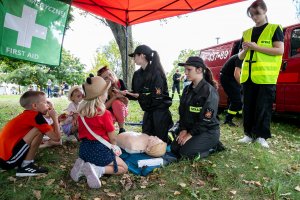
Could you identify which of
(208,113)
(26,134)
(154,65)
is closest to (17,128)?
(26,134)

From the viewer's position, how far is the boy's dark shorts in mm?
3107

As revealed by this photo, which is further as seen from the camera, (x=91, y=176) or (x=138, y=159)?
(x=138, y=159)

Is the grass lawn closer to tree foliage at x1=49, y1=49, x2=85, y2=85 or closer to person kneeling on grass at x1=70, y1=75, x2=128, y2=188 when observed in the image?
person kneeling on grass at x1=70, y1=75, x2=128, y2=188

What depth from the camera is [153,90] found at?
159 inches

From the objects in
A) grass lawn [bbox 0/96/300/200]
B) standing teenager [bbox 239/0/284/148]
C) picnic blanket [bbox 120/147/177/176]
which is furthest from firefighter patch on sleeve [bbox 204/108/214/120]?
standing teenager [bbox 239/0/284/148]

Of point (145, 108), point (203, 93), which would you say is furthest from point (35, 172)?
point (203, 93)

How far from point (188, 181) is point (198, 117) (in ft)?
3.02

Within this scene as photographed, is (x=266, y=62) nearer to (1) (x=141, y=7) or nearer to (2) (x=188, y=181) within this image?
(2) (x=188, y=181)

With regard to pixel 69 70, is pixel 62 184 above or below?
below

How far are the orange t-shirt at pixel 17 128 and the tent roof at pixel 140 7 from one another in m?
2.68

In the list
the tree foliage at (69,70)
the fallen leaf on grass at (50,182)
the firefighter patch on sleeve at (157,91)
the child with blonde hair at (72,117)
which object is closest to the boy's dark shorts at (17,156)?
the fallen leaf on grass at (50,182)

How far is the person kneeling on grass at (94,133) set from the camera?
293 cm

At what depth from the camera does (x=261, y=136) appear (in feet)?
13.7

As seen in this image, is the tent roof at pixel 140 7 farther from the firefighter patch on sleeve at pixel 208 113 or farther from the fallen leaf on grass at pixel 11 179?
the fallen leaf on grass at pixel 11 179
